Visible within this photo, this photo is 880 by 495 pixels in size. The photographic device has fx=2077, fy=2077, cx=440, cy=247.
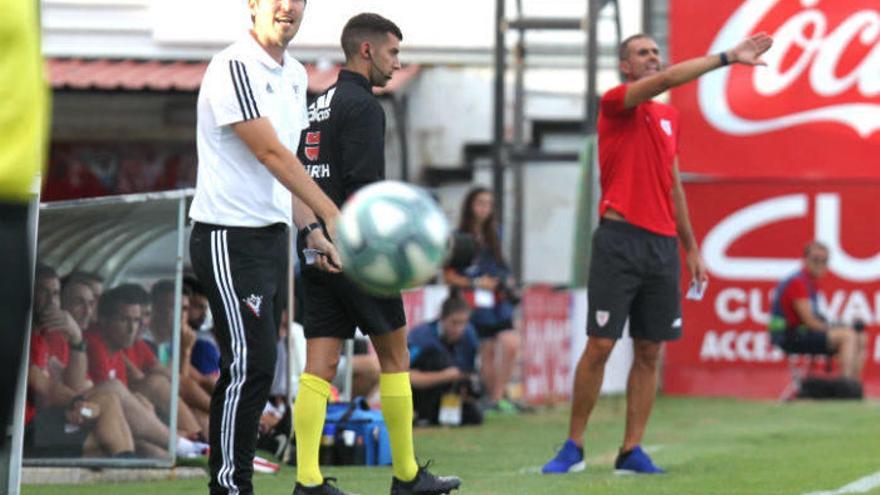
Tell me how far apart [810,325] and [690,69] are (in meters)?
11.0

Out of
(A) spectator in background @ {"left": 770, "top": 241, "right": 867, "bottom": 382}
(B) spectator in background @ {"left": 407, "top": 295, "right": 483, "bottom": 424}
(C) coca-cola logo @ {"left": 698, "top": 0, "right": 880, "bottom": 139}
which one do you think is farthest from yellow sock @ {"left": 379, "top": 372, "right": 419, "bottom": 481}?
(C) coca-cola logo @ {"left": 698, "top": 0, "right": 880, "bottom": 139}

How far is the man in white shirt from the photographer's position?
25.4 feet

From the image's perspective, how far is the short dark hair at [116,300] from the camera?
435 inches

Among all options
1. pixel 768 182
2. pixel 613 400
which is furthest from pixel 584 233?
pixel 768 182

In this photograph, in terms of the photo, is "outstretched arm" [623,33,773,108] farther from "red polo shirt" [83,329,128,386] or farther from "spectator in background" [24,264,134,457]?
"spectator in background" [24,264,134,457]

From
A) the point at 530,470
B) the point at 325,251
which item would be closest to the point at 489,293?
the point at 530,470

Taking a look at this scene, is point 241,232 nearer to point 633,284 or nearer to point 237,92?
point 237,92

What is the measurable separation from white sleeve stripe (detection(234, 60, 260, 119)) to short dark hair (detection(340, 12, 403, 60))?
2.99ft

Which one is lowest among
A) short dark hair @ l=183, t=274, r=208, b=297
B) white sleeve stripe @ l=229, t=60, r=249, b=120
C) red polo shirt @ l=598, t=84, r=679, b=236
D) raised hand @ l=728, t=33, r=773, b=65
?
short dark hair @ l=183, t=274, r=208, b=297

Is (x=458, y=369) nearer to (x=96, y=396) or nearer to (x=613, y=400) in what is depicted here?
(x=613, y=400)

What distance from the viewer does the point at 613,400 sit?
1781cm

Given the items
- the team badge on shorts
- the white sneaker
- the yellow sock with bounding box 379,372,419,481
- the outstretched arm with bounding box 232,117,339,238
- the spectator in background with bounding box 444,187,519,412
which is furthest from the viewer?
the spectator in background with bounding box 444,187,519,412

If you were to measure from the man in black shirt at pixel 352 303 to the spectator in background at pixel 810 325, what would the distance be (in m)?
12.3

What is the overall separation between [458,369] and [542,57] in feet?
32.3
